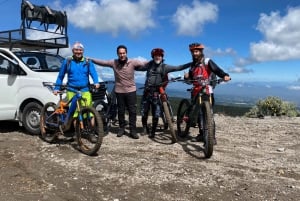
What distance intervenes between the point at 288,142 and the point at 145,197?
15.7ft

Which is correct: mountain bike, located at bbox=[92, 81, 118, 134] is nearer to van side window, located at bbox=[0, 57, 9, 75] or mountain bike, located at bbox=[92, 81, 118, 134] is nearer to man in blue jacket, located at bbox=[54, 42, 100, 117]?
man in blue jacket, located at bbox=[54, 42, 100, 117]

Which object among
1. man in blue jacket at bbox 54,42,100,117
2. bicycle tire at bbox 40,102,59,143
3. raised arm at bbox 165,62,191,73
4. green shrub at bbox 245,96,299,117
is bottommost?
bicycle tire at bbox 40,102,59,143

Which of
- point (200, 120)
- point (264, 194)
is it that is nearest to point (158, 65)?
point (200, 120)

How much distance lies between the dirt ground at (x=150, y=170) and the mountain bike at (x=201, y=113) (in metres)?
0.32

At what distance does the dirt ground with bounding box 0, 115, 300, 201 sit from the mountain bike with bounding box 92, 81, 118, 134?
523 millimetres

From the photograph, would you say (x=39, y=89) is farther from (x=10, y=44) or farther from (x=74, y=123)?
(x=10, y=44)

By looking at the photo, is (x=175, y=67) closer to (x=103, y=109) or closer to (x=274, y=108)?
(x=103, y=109)

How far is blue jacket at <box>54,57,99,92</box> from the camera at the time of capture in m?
7.97

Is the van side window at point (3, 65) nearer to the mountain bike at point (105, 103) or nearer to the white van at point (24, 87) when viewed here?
the white van at point (24, 87)

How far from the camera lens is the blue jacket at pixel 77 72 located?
7.97m

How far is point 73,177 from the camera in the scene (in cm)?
606

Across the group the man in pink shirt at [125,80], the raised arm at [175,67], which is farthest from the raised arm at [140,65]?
the raised arm at [175,67]

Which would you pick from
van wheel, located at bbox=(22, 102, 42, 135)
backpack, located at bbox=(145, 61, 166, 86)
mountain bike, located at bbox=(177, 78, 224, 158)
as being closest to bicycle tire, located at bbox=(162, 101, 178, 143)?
mountain bike, located at bbox=(177, 78, 224, 158)

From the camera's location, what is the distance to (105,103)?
943 centimetres
